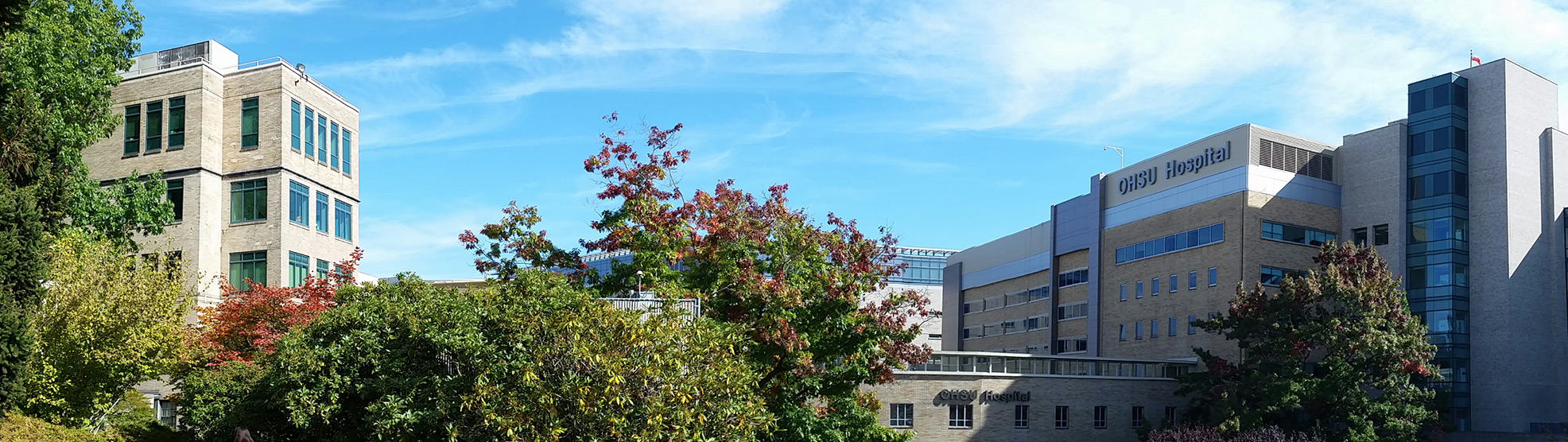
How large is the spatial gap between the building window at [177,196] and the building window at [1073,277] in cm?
4358

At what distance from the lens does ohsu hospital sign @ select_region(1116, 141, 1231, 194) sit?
5788cm

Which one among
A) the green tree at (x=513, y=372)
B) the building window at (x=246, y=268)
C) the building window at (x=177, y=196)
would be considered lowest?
the green tree at (x=513, y=372)

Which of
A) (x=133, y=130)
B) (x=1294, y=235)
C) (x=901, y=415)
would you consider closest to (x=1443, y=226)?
(x=1294, y=235)

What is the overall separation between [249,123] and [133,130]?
456 centimetres

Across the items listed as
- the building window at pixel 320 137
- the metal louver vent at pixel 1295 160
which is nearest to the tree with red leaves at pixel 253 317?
the building window at pixel 320 137

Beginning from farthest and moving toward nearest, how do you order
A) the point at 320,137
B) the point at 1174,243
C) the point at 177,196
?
the point at 1174,243 → the point at 320,137 → the point at 177,196

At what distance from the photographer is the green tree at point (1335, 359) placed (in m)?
46.2

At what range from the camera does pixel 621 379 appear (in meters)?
23.0

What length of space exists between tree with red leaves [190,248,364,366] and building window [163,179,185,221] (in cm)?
1082

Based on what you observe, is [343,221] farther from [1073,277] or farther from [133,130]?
[1073,277]

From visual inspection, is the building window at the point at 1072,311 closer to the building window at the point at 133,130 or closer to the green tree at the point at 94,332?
the building window at the point at 133,130

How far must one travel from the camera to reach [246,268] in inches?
1859

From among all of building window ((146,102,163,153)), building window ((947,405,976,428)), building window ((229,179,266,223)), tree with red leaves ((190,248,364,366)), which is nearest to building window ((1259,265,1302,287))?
building window ((947,405,976,428))

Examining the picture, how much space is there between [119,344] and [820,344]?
16803mm
